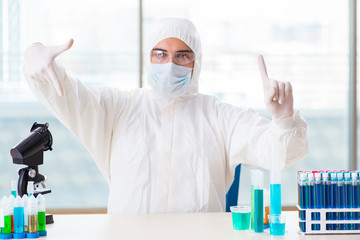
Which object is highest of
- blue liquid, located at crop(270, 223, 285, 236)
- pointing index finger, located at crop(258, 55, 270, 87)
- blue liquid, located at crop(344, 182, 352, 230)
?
pointing index finger, located at crop(258, 55, 270, 87)

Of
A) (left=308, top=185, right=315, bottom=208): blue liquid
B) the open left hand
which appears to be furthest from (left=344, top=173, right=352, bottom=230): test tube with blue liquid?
the open left hand

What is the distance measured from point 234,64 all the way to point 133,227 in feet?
8.25

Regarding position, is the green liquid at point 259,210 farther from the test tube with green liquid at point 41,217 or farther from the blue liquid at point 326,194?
the test tube with green liquid at point 41,217

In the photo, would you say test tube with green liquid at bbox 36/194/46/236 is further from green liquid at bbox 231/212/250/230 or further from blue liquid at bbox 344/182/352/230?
blue liquid at bbox 344/182/352/230

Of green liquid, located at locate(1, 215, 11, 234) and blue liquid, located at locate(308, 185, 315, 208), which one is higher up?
blue liquid, located at locate(308, 185, 315, 208)

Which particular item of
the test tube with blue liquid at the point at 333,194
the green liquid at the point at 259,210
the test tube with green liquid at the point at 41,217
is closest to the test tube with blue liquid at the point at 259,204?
the green liquid at the point at 259,210

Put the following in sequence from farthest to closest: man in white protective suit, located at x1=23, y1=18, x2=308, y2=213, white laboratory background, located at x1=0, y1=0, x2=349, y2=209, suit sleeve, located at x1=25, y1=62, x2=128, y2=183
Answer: white laboratory background, located at x1=0, y1=0, x2=349, y2=209 → man in white protective suit, located at x1=23, y1=18, x2=308, y2=213 → suit sleeve, located at x1=25, y1=62, x2=128, y2=183

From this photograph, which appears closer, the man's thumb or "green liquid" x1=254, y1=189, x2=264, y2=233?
"green liquid" x1=254, y1=189, x2=264, y2=233

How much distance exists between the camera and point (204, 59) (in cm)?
414

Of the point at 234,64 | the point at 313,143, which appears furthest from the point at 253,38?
the point at 313,143

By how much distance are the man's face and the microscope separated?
0.67m

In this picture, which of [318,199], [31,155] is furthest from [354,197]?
[31,155]

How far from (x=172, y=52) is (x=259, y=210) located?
908mm

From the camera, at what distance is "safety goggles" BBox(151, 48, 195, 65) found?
2391 mm
